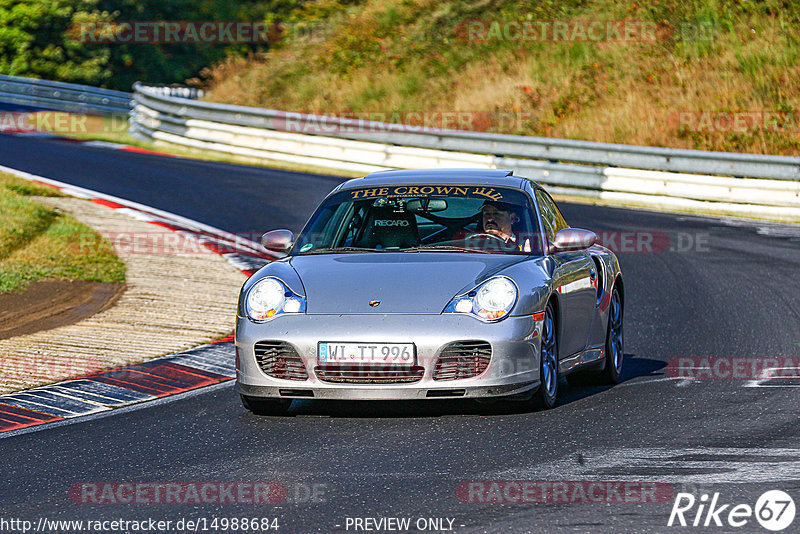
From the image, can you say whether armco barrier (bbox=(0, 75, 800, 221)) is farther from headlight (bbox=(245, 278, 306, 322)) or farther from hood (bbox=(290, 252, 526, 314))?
headlight (bbox=(245, 278, 306, 322))

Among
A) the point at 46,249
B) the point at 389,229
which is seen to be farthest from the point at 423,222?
the point at 46,249

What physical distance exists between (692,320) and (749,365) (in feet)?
7.25

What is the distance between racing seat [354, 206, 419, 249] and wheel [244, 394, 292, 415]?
1236mm

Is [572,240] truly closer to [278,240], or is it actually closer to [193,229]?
[278,240]

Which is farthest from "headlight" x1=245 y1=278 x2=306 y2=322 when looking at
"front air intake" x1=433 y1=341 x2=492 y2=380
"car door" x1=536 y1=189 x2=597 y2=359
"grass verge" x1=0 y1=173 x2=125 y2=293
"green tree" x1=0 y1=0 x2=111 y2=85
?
"green tree" x1=0 y1=0 x2=111 y2=85

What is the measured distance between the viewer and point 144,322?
1065 centimetres

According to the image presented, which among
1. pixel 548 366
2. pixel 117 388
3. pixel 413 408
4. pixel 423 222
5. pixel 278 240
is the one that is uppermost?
pixel 423 222

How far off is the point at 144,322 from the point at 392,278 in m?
3.96

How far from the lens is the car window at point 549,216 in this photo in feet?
27.6

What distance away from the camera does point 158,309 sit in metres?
11.2

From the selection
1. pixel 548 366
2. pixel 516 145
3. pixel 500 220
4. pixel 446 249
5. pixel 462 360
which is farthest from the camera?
pixel 516 145

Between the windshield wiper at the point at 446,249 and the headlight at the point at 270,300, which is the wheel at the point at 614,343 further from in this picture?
the headlight at the point at 270,300

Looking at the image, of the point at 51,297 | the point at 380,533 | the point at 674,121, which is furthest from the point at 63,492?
the point at 674,121

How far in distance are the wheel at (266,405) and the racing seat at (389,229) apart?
1.24 m
